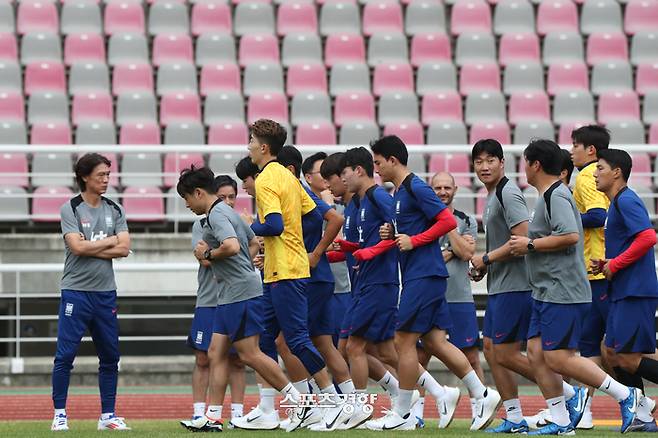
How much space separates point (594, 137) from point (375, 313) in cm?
207

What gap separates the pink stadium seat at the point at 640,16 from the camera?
21427mm

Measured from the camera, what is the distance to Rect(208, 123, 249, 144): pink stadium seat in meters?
18.2

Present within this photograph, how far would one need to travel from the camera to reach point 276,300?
9.38m

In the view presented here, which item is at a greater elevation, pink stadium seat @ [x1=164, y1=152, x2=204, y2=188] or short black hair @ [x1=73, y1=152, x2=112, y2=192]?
pink stadium seat @ [x1=164, y1=152, x2=204, y2=188]

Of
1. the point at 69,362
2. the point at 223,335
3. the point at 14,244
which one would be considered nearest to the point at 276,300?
the point at 223,335

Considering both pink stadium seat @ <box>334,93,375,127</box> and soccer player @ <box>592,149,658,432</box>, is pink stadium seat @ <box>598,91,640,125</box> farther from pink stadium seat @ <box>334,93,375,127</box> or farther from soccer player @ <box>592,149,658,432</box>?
soccer player @ <box>592,149,658,432</box>

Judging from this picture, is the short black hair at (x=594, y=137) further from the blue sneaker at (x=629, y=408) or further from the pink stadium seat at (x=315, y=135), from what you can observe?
the pink stadium seat at (x=315, y=135)

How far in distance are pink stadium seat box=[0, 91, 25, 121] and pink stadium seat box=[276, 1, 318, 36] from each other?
437cm

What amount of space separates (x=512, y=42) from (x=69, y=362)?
12.4 m

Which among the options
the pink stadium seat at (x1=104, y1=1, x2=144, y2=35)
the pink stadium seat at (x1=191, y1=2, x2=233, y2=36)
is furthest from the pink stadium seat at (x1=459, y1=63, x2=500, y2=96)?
the pink stadium seat at (x1=104, y1=1, x2=144, y2=35)

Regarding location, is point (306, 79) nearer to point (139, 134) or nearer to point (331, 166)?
point (139, 134)

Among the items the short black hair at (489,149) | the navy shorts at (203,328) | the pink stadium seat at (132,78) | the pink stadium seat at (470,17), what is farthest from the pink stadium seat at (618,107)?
the short black hair at (489,149)

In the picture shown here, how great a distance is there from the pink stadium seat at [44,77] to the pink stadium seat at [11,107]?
19.7 inches

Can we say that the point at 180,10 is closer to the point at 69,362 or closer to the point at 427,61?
the point at 427,61
